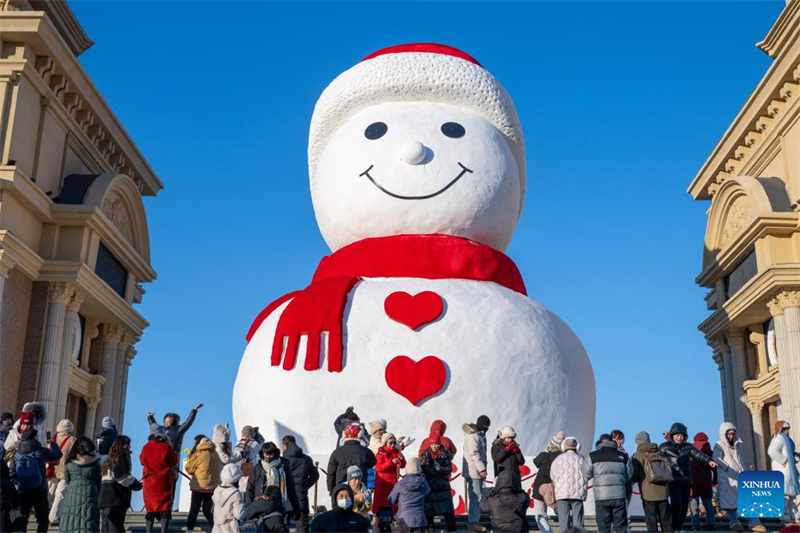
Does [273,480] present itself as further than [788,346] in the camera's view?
No

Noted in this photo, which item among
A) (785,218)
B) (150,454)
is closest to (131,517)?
(150,454)

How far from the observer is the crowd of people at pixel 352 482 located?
29.0 feet

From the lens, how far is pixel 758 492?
10781 mm

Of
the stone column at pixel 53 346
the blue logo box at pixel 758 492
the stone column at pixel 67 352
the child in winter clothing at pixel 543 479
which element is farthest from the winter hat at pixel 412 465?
the stone column at pixel 67 352

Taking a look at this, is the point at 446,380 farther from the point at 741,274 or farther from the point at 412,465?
the point at 741,274

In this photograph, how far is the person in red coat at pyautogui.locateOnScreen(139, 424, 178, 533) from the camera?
10.1 metres

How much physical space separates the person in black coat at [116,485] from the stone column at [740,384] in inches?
677

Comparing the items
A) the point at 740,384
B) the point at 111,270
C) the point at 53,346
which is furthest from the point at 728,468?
the point at 111,270

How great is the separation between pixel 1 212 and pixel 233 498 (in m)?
10.5

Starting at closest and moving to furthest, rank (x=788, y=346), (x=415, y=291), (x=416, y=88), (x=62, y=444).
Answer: (x=62, y=444)
(x=415, y=291)
(x=416, y=88)
(x=788, y=346)

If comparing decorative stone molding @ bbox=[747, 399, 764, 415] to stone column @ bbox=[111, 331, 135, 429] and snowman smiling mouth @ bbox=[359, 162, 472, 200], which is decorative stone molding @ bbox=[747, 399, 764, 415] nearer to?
snowman smiling mouth @ bbox=[359, 162, 472, 200]

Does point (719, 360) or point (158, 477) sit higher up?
point (719, 360)

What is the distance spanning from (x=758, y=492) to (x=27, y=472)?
7.84m

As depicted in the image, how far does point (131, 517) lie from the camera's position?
13.0 m
